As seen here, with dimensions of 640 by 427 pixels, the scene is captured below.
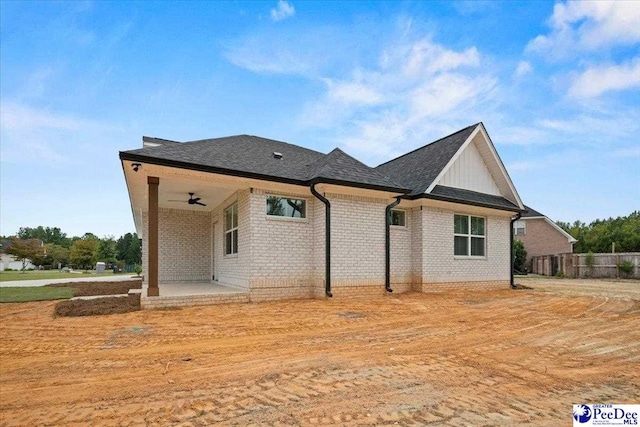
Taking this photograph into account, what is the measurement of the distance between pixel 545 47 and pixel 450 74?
11.5ft

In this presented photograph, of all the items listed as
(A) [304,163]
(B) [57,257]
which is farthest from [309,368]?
(B) [57,257]

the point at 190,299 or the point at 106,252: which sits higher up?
the point at 190,299

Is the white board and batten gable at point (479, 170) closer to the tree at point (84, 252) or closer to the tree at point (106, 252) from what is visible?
the tree at point (84, 252)

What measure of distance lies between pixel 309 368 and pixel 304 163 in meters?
9.12

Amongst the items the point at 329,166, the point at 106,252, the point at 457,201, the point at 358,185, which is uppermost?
the point at 329,166

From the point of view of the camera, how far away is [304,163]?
12.6 m

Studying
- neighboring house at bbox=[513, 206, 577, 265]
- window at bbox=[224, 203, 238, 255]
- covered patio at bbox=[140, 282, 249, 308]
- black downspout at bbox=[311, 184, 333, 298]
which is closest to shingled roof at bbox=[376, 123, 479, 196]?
black downspout at bbox=[311, 184, 333, 298]

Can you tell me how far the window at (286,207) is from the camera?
10.5 metres

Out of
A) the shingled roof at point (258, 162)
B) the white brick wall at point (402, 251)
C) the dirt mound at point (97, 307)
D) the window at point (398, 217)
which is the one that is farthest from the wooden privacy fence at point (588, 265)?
the dirt mound at point (97, 307)

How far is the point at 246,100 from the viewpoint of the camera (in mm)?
16625

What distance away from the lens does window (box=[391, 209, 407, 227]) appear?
501 inches

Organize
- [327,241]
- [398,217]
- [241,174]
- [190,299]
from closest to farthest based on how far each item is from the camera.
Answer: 1. [190,299]
2. [241,174]
3. [327,241]
4. [398,217]

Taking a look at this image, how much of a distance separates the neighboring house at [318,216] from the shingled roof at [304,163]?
0.05m

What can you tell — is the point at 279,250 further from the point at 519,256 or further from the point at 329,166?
the point at 519,256
